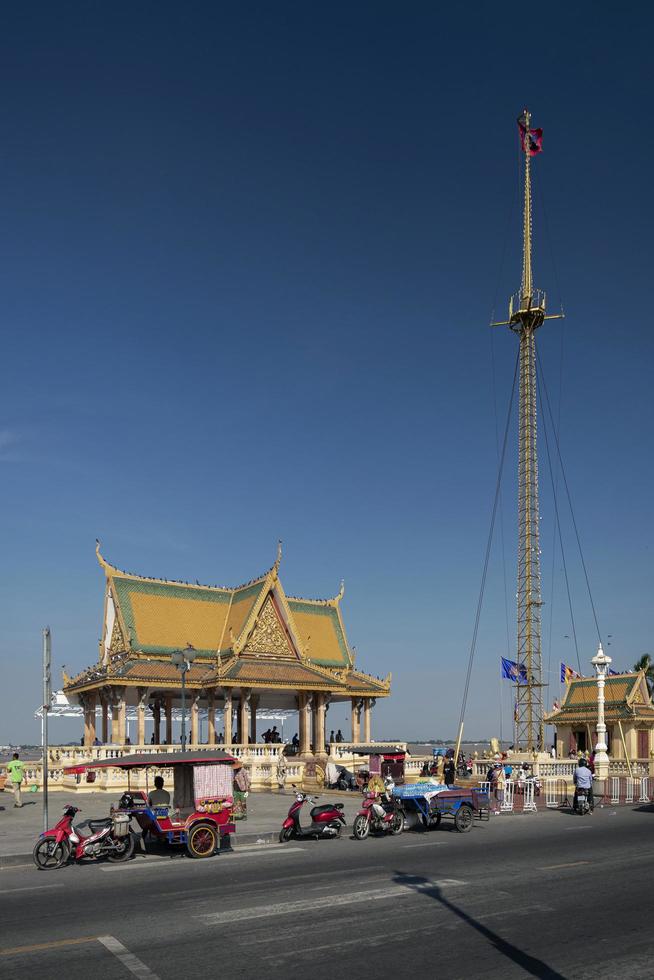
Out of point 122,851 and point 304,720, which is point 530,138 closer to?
point 304,720

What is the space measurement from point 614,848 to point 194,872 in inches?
352

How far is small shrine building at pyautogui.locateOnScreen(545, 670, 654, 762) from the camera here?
185 ft

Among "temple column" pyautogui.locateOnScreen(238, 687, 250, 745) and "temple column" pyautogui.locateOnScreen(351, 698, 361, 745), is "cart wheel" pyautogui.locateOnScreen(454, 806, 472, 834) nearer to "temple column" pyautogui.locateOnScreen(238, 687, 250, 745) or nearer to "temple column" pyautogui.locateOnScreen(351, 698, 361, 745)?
"temple column" pyautogui.locateOnScreen(238, 687, 250, 745)

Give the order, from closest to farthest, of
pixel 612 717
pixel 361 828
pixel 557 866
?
pixel 557 866 → pixel 361 828 → pixel 612 717

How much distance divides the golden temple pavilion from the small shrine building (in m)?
13.5

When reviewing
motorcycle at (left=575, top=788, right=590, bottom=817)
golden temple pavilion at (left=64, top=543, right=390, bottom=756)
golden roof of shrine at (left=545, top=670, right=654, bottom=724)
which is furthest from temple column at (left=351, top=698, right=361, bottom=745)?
motorcycle at (left=575, top=788, right=590, bottom=817)

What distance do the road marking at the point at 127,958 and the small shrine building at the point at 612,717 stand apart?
48.1 m

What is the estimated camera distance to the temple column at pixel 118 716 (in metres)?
44.6

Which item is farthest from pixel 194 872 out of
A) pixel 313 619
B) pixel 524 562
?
pixel 524 562

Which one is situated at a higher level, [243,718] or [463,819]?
[463,819]

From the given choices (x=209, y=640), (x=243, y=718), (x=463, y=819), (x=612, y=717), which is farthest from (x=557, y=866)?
(x=612, y=717)

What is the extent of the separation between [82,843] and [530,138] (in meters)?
64.1

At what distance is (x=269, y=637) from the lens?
50344 millimetres

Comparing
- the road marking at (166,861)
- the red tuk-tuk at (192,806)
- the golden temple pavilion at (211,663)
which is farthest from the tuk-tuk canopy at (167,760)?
the golden temple pavilion at (211,663)
